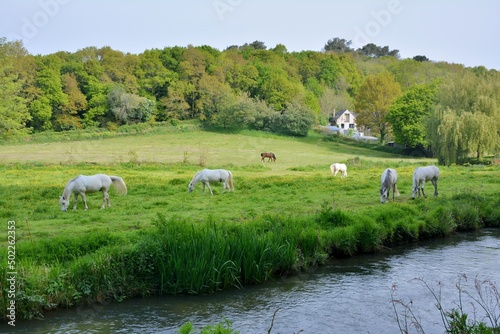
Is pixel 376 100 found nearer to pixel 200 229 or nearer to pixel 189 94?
pixel 189 94

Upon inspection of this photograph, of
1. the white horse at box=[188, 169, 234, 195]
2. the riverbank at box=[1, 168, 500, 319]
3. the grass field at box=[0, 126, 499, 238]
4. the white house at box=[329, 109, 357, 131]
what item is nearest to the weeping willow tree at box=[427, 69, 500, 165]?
the grass field at box=[0, 126, 499, 238]

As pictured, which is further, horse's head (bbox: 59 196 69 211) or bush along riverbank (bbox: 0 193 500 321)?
A: horse's head (bbox: 59 196 69 211)

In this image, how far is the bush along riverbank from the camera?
11.2 m

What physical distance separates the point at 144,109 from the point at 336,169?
54640 mm

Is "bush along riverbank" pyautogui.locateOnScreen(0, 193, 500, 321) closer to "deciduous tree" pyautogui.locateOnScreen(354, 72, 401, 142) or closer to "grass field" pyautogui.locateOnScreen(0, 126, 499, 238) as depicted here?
"grass field" pyautogui.locateOnScreen(0, 126, 499, 238)

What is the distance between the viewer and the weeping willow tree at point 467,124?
163 feet

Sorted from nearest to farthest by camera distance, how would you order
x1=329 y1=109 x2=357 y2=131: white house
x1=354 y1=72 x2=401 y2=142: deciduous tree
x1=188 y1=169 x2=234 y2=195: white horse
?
x1=188 y1=169 x2=234 y2=195: white horse → x1=354 y1=72 x2=401 y2=142: deciduous tree → x1=329 y1=109 x2=357 y2=131: white house

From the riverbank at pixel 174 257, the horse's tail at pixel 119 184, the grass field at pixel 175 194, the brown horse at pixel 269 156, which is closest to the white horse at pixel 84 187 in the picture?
the grass field at pixel 175 194

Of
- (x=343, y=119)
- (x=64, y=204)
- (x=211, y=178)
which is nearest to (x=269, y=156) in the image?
(x=211, y=178)

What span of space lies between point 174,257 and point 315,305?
3.38m

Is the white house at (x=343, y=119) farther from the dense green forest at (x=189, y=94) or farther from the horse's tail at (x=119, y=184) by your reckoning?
the horse's tail at (x=119, y=184)

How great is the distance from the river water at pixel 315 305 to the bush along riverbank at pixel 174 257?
326mm

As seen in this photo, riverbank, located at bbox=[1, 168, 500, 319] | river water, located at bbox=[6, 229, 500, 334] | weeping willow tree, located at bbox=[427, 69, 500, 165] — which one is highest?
weeping willow tree, located at bbox=[427, 69, 500, 165]

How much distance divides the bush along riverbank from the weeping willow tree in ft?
119
